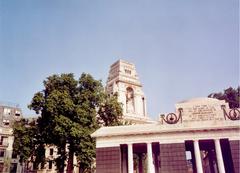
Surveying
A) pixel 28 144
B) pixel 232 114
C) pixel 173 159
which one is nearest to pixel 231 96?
pixel 232 114

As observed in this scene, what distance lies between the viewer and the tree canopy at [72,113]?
31.0 metres

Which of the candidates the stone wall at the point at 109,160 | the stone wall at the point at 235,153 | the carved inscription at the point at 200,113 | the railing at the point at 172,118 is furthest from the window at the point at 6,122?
the stone wall at the point at 235,153

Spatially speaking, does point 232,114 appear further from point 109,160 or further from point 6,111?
point 6,111

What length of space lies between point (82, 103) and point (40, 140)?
718 centimetres

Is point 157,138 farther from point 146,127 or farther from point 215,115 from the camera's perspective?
point 215,115

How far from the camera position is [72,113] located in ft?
106

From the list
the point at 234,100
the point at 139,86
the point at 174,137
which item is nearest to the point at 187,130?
the point at 174,137

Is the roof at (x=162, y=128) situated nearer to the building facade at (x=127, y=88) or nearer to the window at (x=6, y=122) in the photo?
the building facade at (x=127, y=88)

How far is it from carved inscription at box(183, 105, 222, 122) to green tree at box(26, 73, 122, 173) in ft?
41.5

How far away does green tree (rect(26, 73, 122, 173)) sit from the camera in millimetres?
30984

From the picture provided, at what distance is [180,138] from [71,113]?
14.7m

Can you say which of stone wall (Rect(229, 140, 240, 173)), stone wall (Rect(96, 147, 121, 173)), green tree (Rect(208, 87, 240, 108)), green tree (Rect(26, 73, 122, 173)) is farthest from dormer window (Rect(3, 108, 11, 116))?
stone wall (Rect(229, 140, 240, 173))

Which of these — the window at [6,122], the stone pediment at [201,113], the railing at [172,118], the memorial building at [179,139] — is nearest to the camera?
the memorial building at [179,139]

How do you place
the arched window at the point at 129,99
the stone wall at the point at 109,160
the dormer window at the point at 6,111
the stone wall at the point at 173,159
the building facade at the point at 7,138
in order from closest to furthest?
the stone wall at the point at 173,159, the stone wall at the point at 109,160, the building facade at the point at 7,138, the dormer window at the point at 6,111, the arched window at the point at 129,99
